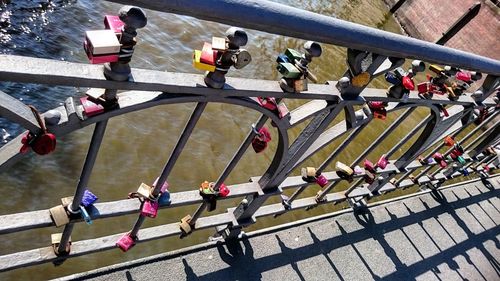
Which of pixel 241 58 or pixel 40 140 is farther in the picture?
pixel 241 58

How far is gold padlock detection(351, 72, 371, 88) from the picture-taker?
83.6 inches

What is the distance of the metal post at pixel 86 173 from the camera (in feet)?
5.23

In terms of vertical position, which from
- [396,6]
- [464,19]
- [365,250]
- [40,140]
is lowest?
[365,250]

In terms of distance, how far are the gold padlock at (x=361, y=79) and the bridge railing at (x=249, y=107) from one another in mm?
Answer: 10

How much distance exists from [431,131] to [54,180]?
419cm

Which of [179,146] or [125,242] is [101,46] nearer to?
[179,146]

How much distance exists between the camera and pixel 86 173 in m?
1.79

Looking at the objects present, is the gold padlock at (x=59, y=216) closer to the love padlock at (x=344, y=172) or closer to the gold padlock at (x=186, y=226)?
the gold padlock at (x=186, y=226)

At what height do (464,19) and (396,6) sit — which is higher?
(396,6)

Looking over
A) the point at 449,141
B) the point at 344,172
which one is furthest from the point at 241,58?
the point at 449,141

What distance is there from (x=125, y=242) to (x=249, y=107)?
1.16 meters

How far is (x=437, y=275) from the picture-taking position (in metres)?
3.55

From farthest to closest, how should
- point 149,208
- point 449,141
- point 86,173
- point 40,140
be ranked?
point 449,141
point 149,208
point 86,173
point 40,140

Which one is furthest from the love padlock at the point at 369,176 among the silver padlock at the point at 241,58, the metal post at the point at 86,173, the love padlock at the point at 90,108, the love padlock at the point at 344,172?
the love padlock at the point at 90,108
